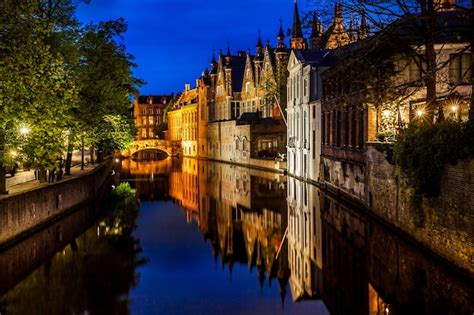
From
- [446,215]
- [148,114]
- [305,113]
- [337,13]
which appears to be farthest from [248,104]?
[148,114]

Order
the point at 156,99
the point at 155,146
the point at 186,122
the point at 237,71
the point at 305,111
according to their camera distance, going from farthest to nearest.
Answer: the point at 156,99, the point at 186,122, the point at 155,146, the point at 237,71, the point at 305,111

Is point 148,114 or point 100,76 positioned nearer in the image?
point 100,76

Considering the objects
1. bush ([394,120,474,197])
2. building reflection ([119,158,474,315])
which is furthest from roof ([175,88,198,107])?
bush ([394,120,474,197])

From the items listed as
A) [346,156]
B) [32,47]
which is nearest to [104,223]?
[32,47]

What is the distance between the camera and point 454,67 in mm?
28219

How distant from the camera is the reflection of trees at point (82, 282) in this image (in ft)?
42.8

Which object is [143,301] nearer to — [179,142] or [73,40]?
[73,40]

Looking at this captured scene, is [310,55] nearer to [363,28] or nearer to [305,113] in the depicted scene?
[305,113]

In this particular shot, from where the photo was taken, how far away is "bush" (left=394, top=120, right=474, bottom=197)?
1492 cm

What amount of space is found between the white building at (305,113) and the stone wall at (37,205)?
18378 millimetres

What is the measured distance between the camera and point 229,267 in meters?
18.0

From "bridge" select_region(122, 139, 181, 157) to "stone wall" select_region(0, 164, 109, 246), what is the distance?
235 feet

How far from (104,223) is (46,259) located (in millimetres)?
7940

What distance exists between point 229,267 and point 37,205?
8.59 metres
